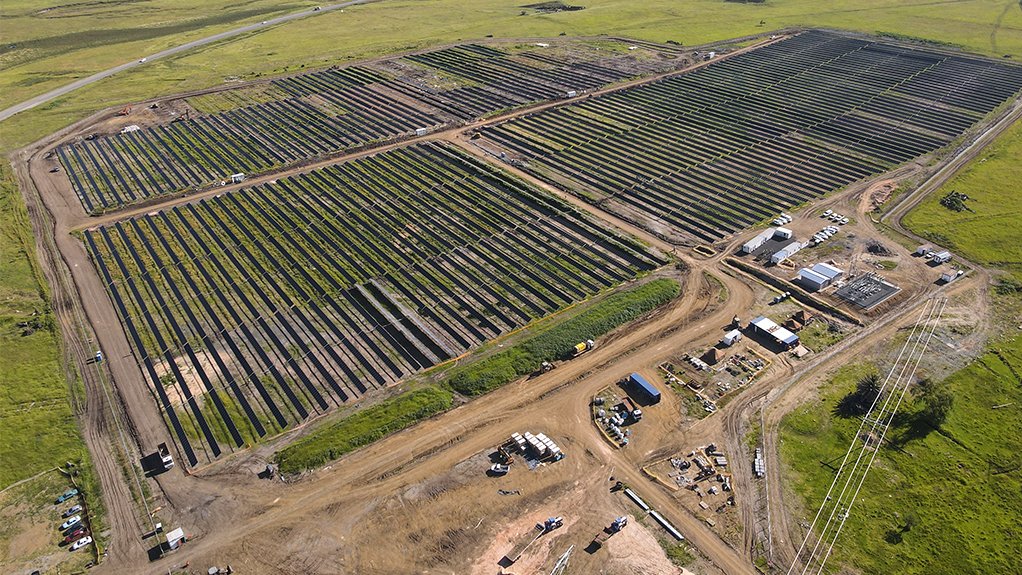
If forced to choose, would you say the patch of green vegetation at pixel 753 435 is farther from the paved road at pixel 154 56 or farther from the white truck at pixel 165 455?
the paved road at pixel 154 56

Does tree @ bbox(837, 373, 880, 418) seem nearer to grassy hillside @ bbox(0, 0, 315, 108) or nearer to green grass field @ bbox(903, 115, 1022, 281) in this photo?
green grass field @ bbox(903, 115, 1022, 281)

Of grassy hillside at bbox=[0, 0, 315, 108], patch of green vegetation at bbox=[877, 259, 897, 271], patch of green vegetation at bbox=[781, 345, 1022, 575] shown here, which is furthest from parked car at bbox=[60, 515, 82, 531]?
grassy hillside at bbox=[0, 0, 315, 108]

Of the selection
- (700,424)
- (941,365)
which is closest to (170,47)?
(700,424)

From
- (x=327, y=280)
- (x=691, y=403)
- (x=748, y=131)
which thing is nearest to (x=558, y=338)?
(x=691, y=403)

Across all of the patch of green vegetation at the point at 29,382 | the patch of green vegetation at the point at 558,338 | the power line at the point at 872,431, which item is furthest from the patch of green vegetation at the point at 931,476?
the patch of green vegetation at the point at 29,382

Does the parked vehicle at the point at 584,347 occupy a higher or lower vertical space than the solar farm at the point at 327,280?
lower

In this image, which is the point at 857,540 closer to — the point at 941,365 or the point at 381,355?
the point at 941,365
